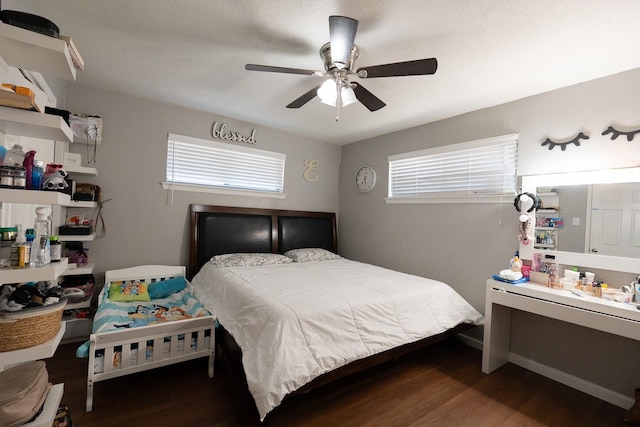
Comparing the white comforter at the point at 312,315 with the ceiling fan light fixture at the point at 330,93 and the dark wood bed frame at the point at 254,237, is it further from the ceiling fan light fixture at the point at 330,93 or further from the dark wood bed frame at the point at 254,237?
the ceiling fan light fixture at the point at 330,93

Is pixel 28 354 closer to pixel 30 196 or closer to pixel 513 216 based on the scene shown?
pixel 30 196

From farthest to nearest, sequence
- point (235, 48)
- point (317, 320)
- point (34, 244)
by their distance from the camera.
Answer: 1. point (235, 48)
2. point (317, 320)
3. point (34, 244)

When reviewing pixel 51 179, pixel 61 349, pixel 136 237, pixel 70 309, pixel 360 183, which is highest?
pixel 360 183

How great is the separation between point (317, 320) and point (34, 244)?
1.42m

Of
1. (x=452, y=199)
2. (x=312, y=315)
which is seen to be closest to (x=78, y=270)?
(x=312, y=315)

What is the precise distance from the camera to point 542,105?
2498 mm

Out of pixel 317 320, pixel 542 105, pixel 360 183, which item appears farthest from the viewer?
pixel 360 183

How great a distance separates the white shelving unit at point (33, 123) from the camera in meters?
1.00

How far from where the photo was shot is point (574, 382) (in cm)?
226

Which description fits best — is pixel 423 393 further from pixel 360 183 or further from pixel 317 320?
pixel 360 183

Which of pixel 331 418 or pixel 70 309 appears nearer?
pixel 331 418

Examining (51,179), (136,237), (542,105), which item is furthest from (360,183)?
(51,179)

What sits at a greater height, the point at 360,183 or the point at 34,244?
the point at 360,183

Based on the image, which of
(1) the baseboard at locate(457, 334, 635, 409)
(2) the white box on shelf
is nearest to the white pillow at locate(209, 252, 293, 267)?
(2) the white box on shelf
